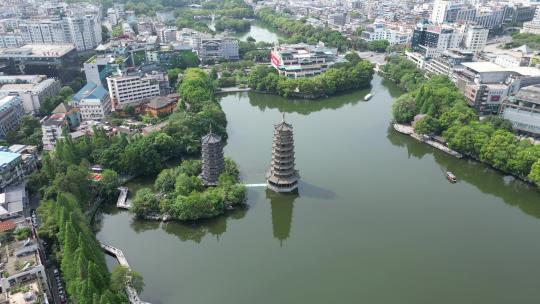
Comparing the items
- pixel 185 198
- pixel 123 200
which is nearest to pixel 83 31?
pixel 123 200

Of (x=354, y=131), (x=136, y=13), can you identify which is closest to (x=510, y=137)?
(x=354, y=131)

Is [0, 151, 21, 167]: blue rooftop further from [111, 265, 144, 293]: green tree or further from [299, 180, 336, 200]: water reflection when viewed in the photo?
[299, 180, 336, 200]: water reflection

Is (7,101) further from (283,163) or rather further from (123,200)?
(283,163)

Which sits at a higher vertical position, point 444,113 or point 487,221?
point 444,113

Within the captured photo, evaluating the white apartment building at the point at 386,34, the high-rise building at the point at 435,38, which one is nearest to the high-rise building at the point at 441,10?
the white apartment building at the point at 386,34

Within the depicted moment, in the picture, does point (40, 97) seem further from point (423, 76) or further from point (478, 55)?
point (478, 55)

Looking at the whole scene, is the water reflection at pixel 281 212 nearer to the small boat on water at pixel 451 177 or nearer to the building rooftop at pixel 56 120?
the small boat on water at pixel 451 177
